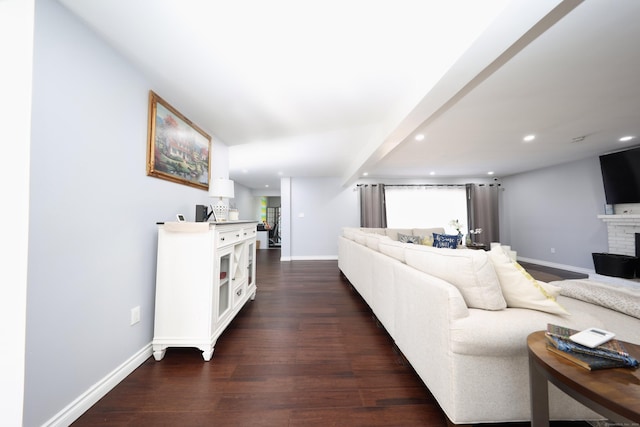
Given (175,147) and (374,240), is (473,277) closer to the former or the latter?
(374,240)

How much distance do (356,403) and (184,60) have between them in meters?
2.46

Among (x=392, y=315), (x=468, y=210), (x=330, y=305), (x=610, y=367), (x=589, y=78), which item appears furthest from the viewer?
(x=468, y=210)

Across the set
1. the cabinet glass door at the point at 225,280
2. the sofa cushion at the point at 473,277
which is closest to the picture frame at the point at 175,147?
the cabinet glass door at the point at 225,280

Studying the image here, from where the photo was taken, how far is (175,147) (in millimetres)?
2113

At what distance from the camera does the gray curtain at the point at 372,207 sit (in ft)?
20.1

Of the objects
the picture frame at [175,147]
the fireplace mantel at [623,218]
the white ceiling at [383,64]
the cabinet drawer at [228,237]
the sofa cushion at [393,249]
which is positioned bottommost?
the sofa cushion at [393,249]

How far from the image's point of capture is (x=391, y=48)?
1545 millimetres

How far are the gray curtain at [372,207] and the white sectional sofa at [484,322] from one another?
4.51 meters

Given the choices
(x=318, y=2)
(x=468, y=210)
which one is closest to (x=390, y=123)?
(x=318, y=2)

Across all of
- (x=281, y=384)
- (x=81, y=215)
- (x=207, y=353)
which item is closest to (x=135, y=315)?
(x=207, y=353)

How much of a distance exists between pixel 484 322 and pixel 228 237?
193 centimetres

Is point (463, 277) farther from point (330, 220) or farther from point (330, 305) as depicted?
point (330, 220)

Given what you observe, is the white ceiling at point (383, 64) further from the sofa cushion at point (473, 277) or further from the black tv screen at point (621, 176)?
the sofa cushion at point (473, 277)

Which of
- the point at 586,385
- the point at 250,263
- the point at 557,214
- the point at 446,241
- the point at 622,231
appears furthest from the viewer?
the point at 557,214
